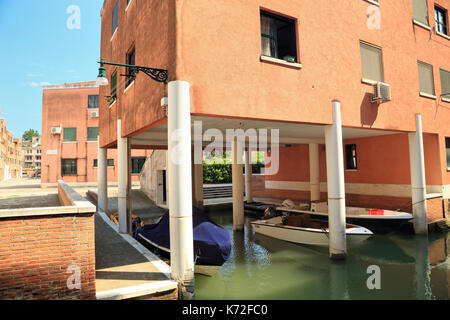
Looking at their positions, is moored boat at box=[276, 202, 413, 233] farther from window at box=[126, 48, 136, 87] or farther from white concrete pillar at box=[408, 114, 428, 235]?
window at box=[126, 48, 136, 87]

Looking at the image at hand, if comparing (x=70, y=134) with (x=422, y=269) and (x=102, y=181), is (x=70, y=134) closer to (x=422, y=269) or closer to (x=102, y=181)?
(x=102, y=181)

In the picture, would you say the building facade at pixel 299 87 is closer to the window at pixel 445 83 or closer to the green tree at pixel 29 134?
the window at pixel 445 83

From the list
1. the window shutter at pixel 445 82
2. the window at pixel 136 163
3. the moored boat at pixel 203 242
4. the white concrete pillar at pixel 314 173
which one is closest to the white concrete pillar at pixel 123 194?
the moored boat at pixel 203 242

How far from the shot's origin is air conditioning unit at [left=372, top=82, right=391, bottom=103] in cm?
1036

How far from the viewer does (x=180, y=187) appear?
6.70 m

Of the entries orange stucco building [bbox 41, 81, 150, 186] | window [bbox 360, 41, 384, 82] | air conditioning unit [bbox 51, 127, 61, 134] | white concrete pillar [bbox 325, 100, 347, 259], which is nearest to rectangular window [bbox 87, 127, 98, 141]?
orange stucco building [bbox 41, 81, 150, 186]

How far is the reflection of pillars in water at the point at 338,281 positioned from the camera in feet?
24.3

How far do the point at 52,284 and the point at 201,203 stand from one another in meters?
15.0

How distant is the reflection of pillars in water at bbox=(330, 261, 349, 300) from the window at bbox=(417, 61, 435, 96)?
9536 mm

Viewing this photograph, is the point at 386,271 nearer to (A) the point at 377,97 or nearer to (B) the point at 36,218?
(A) the point at 377,97

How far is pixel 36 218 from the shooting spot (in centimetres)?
533

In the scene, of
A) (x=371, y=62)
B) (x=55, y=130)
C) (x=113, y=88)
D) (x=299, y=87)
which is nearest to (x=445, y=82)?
(x=371, y=62)

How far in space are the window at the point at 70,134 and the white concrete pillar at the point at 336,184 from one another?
30913 millimetres
